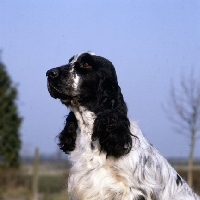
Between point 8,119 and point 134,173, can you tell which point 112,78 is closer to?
point 134,173

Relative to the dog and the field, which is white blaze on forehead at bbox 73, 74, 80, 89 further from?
the field

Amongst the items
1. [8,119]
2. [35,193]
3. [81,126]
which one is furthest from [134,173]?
[8,119]

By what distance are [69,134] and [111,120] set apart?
0.70 m

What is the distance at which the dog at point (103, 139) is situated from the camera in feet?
21.1

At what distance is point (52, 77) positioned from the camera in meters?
6.34

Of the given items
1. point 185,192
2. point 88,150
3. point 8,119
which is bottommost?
point 8,119

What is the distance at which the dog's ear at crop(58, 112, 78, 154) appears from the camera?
6863mm

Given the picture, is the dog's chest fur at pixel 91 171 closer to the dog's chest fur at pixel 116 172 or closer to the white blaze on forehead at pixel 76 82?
the dog's chest fur at pixel 116 172

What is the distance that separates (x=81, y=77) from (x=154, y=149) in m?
1.24

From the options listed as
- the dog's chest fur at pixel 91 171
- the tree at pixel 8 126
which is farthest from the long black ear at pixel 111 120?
the tree at pixel 8 126

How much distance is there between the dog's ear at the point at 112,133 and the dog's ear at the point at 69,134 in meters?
0.39

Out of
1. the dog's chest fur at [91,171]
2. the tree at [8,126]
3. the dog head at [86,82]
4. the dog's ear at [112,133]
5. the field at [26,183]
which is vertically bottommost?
the field at [26,183]

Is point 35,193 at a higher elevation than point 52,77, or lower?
lower

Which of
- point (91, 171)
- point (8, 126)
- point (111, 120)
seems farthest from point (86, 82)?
point (8, 126)
